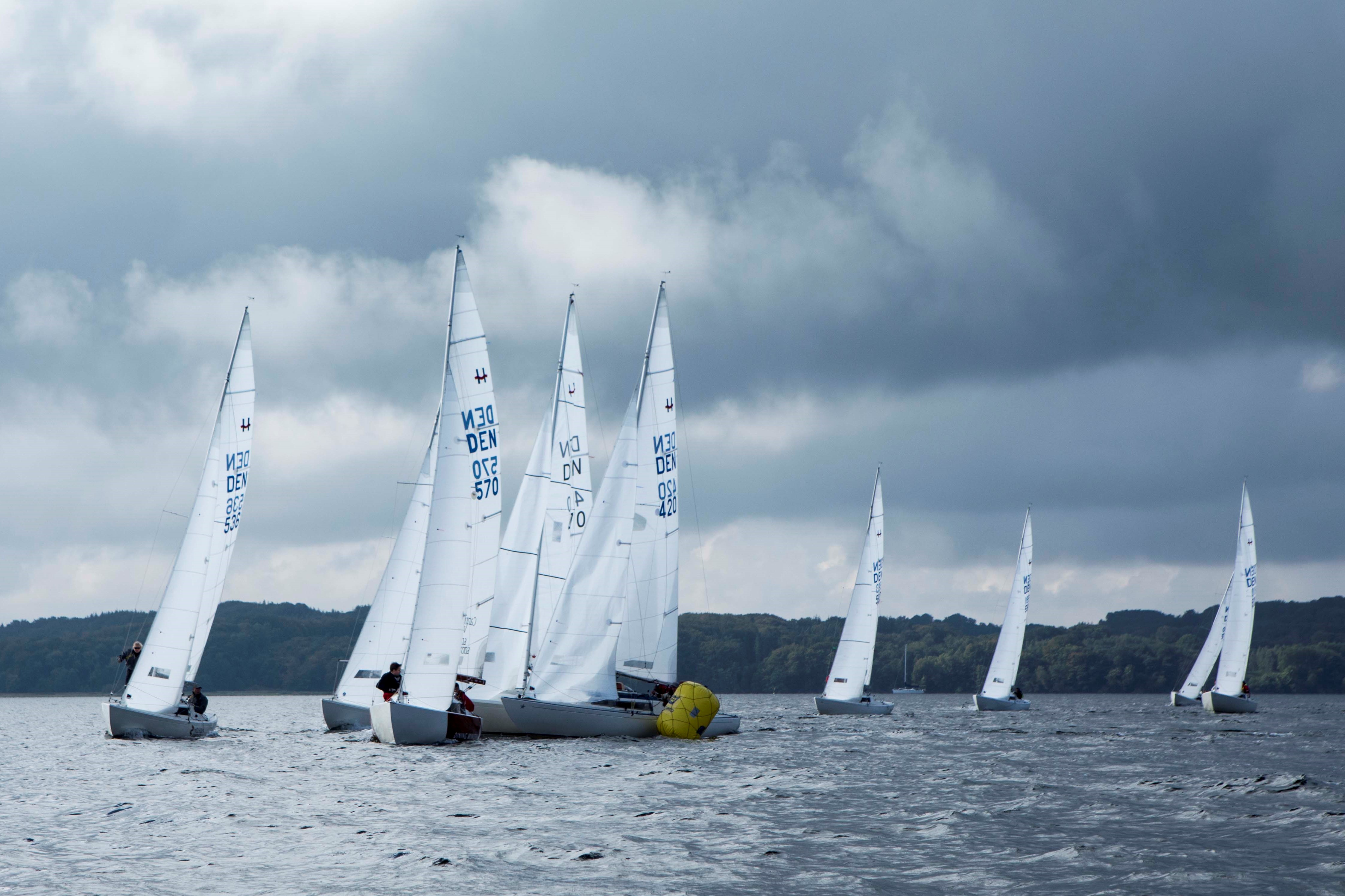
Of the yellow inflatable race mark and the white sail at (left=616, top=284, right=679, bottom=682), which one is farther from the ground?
the white sail at (left=616, top=284, right=679, bottom=682)

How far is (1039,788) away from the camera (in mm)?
26016

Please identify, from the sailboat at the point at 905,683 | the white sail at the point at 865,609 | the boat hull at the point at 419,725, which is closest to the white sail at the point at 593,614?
the boat hull at the point at 419,725

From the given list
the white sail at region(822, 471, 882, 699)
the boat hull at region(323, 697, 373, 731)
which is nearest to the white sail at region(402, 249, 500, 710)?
the boat hull at region(323, 697, 373, 731)

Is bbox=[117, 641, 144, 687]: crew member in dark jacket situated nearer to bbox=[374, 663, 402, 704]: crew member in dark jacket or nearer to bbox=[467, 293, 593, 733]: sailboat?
bbox=[374, 663, 402, 704]: crew member in dark jacket

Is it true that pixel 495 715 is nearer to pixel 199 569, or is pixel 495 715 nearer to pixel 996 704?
pixel 199 569

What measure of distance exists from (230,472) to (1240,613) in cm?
5684

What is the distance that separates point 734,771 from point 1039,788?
269 inches

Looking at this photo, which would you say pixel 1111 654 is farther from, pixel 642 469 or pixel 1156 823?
pixel 1156 823

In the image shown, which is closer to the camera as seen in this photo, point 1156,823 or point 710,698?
point 1156,823

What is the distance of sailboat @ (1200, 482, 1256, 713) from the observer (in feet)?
235

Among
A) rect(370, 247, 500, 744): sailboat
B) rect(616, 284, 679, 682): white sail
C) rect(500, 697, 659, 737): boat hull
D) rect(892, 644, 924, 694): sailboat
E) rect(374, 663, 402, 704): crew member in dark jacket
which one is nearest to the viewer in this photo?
rect(370, 247, 500, 744): sailboat

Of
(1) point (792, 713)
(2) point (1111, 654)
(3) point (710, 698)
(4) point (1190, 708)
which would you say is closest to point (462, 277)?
(3) point (710, 698)

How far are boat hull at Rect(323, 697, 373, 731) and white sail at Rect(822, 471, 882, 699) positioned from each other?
2486 centimetres

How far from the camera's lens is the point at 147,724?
35844 mm
